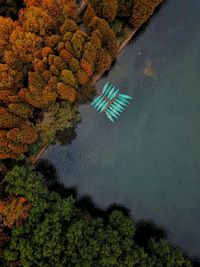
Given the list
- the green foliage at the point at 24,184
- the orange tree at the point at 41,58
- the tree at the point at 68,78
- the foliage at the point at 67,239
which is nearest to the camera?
the foliage at the point at 67,239

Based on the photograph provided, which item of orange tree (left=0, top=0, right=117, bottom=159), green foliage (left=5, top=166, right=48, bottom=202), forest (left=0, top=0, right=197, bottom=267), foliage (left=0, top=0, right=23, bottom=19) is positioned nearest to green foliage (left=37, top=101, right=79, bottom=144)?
forest (left=0, top=0, right=197, bottom=267)

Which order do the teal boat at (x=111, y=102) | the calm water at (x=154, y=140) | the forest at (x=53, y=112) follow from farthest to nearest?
the teal boat at (x=111, y=102) → the calm water at (x=154, y=140) → the forest at (x=53, y=112)

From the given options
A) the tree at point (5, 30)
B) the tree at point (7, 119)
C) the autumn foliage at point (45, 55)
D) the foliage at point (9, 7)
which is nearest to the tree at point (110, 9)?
the autumn foliage at point (45, 55)

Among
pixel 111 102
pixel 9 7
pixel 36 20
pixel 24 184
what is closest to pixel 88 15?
pixel 36 20

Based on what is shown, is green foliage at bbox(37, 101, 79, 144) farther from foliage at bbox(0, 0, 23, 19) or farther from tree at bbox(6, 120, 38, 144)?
foliage at bbox(0, 0, 23, 19)

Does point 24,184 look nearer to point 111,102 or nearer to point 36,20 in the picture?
point 111,102

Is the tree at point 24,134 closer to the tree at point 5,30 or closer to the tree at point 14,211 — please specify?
the tree at point 14,211
